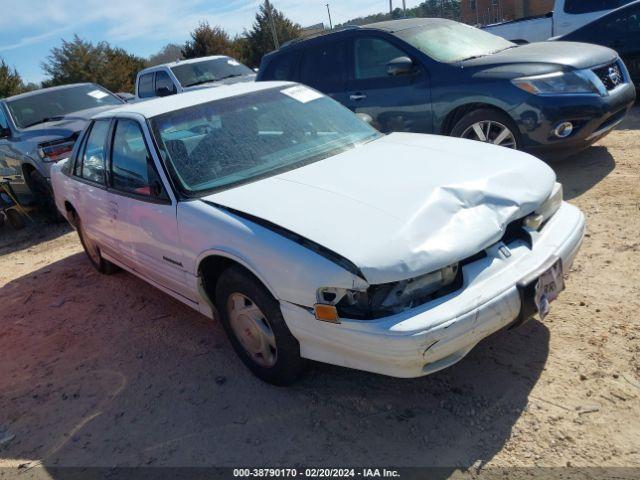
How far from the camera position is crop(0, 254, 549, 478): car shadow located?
2.50 meters

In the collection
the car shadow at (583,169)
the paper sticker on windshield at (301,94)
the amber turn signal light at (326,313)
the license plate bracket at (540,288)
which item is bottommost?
the car shadow at (583,169)

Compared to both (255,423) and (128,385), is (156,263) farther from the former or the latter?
(255,423)

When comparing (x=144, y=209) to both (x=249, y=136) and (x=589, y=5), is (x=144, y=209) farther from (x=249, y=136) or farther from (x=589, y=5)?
(x=589, y=5)

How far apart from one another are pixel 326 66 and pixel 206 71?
5.88 m

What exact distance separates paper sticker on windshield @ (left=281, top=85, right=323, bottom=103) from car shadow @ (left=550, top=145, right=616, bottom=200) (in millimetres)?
2517

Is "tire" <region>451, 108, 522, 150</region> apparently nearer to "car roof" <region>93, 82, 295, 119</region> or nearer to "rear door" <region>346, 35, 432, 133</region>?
"rear door" <region>346, 35, 432, 133</region>

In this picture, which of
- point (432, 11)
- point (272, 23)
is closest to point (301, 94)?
point (272, 23)

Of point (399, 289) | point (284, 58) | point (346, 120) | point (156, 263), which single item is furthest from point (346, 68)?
point (399, 289)

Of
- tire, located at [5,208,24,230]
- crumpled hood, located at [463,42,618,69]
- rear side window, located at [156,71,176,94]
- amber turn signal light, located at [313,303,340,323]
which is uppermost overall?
rear side window, located at [156,71,176,94]

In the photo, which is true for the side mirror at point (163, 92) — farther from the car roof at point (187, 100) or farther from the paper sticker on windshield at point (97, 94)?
the car roof at point (187, 100)

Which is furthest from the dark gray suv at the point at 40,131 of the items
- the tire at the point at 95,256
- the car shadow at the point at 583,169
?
the car shadow at the point at 583,169

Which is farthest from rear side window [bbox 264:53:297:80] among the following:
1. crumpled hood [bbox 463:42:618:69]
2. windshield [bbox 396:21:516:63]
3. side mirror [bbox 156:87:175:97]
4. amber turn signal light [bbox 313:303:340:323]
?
amber turn signal light [bbox 313:303:340:323]

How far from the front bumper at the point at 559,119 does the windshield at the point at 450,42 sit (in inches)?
43.0

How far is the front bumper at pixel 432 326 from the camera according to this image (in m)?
2.26
